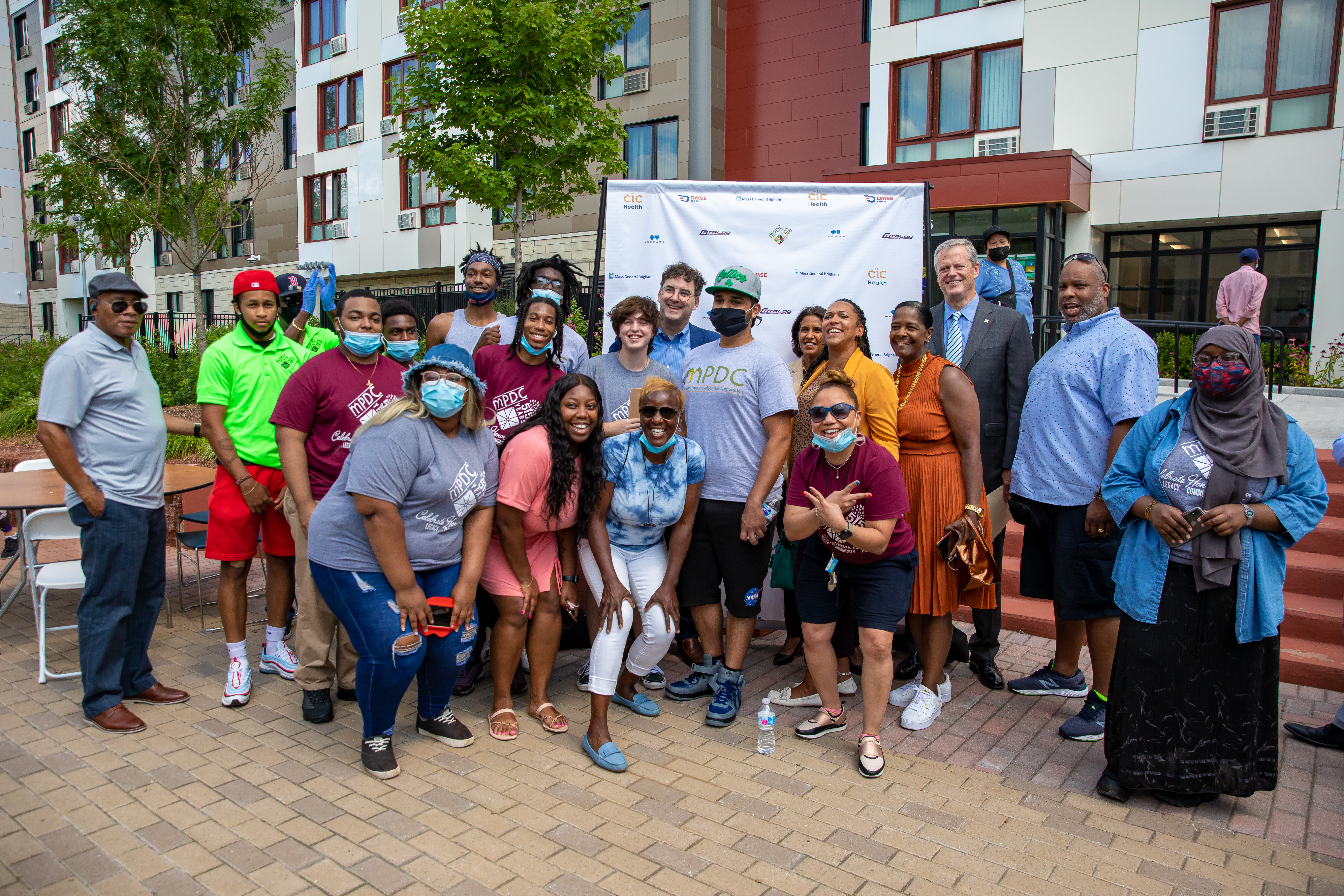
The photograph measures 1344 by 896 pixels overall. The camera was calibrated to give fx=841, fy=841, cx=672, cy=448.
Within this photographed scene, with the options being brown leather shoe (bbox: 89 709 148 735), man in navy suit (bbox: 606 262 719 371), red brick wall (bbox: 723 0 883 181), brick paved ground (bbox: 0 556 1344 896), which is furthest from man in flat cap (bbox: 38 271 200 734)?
red brick wall (bbox: 723 0 883 181)

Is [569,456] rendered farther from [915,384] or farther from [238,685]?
[238,685]

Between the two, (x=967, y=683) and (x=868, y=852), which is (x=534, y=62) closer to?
(x=967, y=683)

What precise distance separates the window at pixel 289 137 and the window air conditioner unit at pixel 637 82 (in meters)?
12.6

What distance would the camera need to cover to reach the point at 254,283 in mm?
4484

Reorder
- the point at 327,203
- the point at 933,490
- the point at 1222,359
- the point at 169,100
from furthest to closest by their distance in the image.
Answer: the point at 327,203
the point at 169,100
the point at 933,490
the point at 1222,359

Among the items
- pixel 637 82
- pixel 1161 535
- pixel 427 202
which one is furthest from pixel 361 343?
pixel 427 202

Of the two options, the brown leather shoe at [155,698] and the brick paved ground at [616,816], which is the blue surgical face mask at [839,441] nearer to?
the brick paved ground at [616,816]

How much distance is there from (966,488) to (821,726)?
138 centimetres

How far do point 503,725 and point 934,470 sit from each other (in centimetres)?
248

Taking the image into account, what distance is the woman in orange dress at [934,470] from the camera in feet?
13.6

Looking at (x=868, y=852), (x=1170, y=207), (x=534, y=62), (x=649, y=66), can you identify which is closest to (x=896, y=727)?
(x=868, y=852)

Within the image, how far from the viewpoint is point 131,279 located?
4008mm

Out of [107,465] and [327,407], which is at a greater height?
[327,407]

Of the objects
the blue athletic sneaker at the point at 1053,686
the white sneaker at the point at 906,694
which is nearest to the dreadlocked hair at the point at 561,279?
the white sneaker at the point at 906,694
